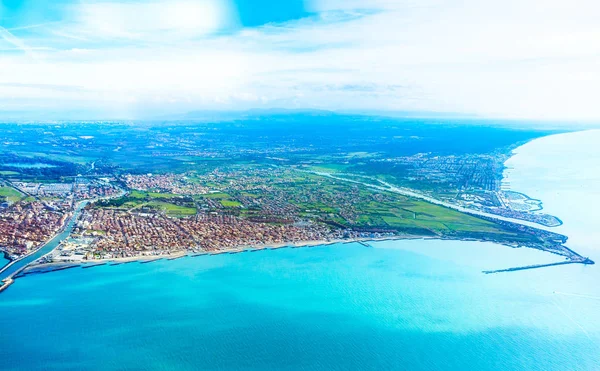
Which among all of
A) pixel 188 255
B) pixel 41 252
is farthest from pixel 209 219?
pixel 41 252

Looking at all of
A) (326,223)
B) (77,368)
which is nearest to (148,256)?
(77,368)

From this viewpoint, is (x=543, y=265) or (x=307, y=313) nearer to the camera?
(x=307, y=313)

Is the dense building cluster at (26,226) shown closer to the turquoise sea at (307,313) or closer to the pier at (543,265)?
the turquoise sea at (307,313)

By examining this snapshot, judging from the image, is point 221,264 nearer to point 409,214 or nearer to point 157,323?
point 157,323

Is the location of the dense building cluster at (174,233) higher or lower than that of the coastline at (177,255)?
higher

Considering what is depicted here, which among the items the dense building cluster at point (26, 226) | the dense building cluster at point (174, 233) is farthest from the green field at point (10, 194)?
the dense building cluster at point (174, 233)

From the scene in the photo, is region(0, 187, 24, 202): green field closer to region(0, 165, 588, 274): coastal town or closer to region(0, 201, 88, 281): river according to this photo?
region(0, 165, 588, 274): coastal town

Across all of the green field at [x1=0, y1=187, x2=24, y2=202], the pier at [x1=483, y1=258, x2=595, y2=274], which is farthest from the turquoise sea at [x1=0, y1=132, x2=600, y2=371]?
the green field at [x1=0, y1=187, x2=24, y2=202]

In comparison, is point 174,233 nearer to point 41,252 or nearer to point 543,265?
point 41,252
